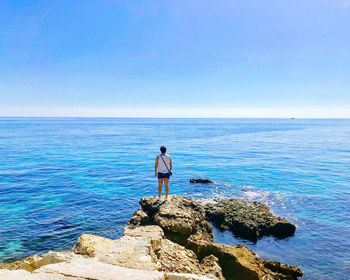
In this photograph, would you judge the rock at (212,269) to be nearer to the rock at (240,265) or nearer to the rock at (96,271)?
the rock at (240,265)

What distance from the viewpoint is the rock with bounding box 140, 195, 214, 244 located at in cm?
1085

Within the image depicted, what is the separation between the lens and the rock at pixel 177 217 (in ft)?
35.6

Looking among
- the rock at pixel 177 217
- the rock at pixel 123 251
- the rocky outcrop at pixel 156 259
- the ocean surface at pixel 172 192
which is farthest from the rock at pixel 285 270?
the rock at pixel 123 251

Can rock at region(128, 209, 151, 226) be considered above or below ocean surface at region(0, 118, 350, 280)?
above

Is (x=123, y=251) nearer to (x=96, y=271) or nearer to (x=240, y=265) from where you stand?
(x=96, y=271)

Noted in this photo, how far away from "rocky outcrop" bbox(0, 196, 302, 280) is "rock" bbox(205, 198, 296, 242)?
2.31m

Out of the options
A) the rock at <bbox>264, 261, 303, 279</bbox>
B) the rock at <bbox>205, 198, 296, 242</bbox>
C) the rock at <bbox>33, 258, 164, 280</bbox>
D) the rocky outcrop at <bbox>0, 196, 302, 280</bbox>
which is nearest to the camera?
the rock at <bbox>33, 258, 164, 280</bbox>

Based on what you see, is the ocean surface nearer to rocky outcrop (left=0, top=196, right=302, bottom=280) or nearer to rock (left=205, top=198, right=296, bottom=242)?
rock (left=205, top=198, right=296, bottom=242)

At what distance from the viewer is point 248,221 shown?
14281mm

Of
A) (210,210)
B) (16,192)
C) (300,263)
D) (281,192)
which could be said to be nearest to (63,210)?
(16,192)

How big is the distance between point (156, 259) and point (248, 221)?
8.74 meters

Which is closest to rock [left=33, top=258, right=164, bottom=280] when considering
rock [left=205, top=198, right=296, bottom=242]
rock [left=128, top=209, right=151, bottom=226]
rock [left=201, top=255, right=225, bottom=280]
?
rock [left=201, top=255, right=225, bottom=280]

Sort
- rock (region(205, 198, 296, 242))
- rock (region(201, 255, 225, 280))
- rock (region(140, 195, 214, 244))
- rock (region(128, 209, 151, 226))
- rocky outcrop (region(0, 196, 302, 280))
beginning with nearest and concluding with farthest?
rocky outcrop (region(0, 196, 302, 280)) < rock (region(201, 255, 225, 280)) < rock (region(140, 195, 214, 244)) < rock (region(128, 209, 151, 226)) < rock (region(205, 198, 296, 242))

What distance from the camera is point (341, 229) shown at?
48.4ft
